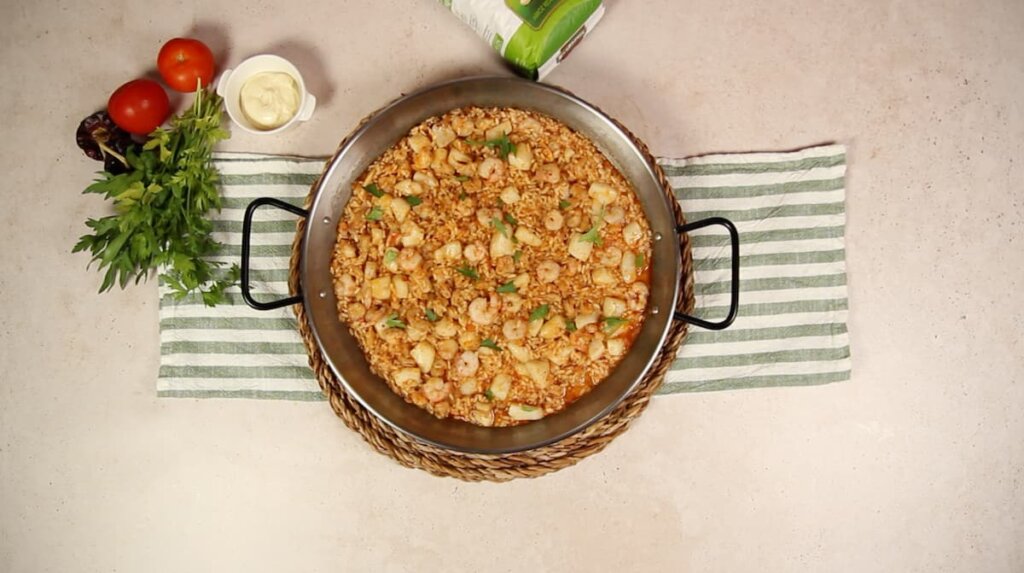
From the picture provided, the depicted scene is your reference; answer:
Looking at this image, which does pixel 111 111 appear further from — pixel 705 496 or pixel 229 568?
pixel 705 496

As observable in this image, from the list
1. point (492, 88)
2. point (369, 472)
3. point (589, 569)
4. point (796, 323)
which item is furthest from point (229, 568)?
point (796, 323)

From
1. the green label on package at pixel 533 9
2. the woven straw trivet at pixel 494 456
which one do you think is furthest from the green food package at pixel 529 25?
the woven straw trivet at pixel 494 456

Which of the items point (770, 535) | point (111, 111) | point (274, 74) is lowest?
point (770, 535)

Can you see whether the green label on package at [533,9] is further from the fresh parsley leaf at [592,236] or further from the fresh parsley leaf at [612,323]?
the fresh parsley leaf at [612,323]

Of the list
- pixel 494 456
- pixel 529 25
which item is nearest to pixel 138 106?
pixel 529 25

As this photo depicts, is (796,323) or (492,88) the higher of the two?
(492,88)

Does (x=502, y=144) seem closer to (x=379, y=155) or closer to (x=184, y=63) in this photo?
(x=379, y=155)
